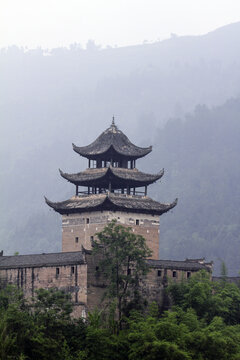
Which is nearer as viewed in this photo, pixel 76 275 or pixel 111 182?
pixel 76 275

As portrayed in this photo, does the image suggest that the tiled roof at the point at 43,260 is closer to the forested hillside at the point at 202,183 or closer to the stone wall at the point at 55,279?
the stone wall at the point at 55,279

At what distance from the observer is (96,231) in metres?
55.5

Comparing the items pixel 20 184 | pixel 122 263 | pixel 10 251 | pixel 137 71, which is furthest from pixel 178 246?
pixel 137 71

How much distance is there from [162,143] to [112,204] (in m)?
92.8

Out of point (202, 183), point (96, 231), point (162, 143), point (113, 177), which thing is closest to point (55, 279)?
point (96, 231)

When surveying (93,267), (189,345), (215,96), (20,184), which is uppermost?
(215,96)

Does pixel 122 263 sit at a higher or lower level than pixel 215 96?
lower

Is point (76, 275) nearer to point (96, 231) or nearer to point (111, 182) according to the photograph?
point (96, 231)

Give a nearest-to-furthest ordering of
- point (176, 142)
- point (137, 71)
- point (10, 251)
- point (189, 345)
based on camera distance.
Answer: point (189, 345) < point (10, 251) < point (176, 142) < point (137, 71)

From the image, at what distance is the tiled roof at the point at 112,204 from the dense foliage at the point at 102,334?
8.29 meters

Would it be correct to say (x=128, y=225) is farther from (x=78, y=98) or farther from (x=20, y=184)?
(x=78, y=98)

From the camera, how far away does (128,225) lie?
56031mm

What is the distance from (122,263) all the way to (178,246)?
225 ft

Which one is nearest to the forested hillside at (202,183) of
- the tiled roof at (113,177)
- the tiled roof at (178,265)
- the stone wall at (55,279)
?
the tiled roof at (113,177)
